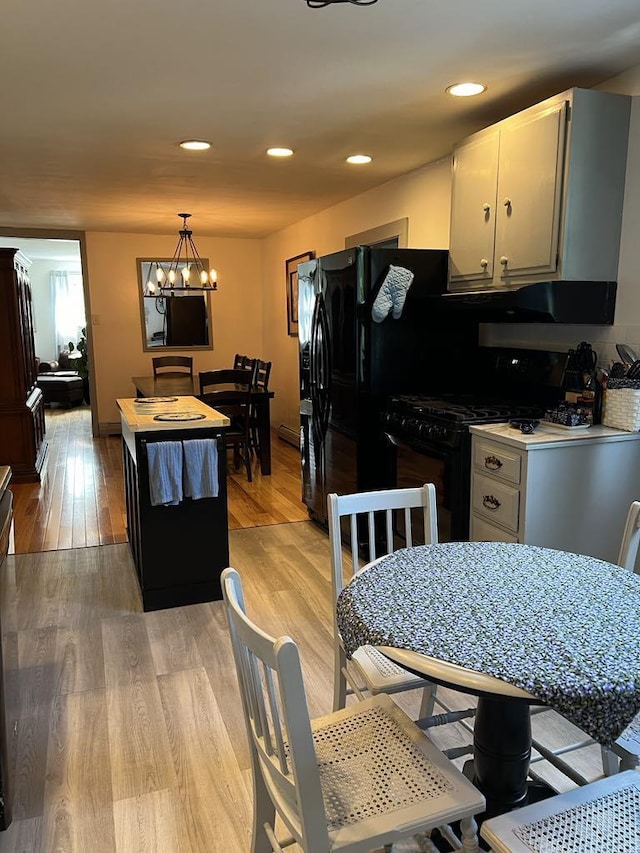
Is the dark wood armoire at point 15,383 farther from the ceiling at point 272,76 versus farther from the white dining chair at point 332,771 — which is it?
the white dining chair at point 332,771

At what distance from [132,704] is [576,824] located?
5.45 ft

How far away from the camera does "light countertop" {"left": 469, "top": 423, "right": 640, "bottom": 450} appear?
246 cm

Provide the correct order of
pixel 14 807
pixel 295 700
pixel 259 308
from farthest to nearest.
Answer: pixel 259 308 < pixel 14 807 < pixel 295 700

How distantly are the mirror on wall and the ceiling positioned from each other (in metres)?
3.13

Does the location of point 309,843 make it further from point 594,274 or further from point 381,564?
point 594,274

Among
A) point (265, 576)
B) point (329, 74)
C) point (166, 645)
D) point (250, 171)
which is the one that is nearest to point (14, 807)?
point (166, 645)

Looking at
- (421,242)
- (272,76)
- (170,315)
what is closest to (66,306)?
(170,315)

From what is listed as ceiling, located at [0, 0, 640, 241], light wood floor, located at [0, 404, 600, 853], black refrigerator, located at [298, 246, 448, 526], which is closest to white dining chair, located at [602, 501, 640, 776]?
light wood floor, located at [0, 404, 600, 853]

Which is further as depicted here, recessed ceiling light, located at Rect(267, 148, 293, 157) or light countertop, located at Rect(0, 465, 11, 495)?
recessed ceiling light, located at Rect(267, 148, 293, 157)

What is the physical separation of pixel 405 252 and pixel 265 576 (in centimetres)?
189

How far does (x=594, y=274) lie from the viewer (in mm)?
2576

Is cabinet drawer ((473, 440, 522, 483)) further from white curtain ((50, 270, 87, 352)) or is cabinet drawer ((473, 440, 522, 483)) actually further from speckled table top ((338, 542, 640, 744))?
white curtain ((50, 270, 87, 352))

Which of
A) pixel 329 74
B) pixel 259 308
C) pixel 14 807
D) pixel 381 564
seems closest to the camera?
pixel 381 564

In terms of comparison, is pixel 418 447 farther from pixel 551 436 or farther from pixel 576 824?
pixel 576 824
